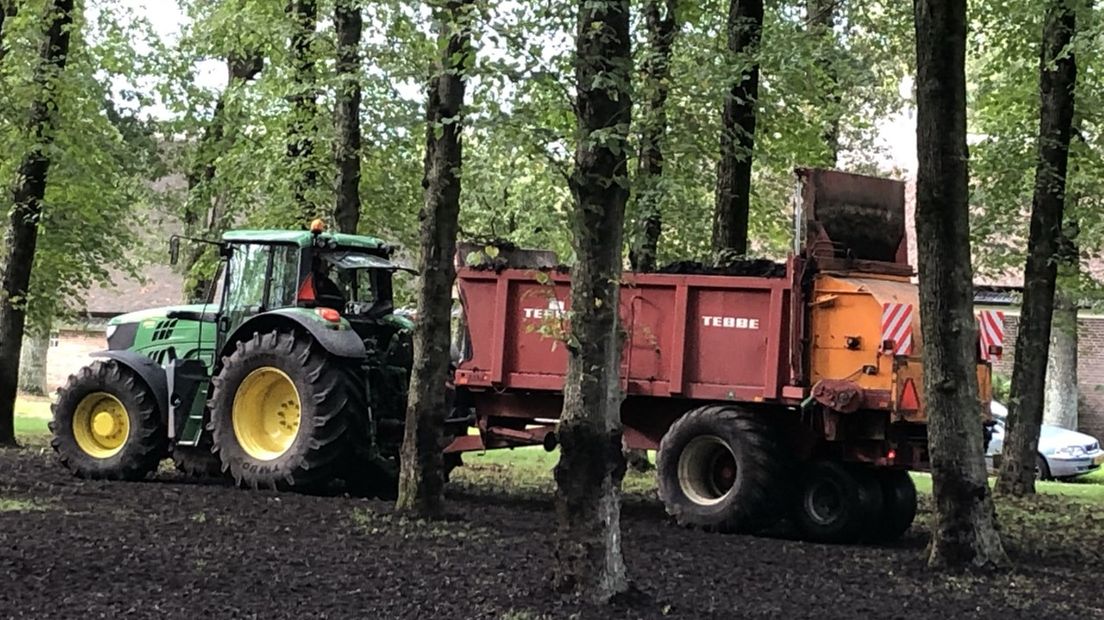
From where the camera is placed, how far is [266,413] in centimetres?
1316

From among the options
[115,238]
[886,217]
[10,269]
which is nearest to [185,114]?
[115,238]

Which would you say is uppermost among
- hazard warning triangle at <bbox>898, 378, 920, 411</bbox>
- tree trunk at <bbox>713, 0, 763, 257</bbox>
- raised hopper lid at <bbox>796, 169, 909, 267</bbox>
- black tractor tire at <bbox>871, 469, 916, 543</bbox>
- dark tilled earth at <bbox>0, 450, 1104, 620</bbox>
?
tree trunk at <bbox>713, 0, 763, 257</bbox>

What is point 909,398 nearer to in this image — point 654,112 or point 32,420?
point 654,112

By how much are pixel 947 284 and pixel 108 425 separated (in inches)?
346

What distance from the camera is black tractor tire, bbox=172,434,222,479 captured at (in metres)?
13.5

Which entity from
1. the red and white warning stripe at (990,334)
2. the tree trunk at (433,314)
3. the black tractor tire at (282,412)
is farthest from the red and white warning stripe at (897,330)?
the black tractor tire at (282,412)

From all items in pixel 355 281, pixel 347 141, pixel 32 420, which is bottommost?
pixel 32 420

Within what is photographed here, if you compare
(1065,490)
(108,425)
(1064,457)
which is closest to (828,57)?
(1065,490)

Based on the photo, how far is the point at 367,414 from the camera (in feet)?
41.6

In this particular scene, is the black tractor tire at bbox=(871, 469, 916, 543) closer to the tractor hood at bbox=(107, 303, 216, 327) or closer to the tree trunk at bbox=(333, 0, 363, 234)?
the tractor hood at bbox=(107, 303, 216, 327)

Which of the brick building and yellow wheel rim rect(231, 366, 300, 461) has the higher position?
the brick building

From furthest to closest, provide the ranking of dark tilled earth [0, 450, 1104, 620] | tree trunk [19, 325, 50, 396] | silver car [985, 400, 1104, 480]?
tree trunk [19, 325, 50, 396], silver car [985, 400, 1104, 480], dark tilled earth [0, 450, 1104, 620]

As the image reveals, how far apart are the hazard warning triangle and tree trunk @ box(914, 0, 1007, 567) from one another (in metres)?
1.11

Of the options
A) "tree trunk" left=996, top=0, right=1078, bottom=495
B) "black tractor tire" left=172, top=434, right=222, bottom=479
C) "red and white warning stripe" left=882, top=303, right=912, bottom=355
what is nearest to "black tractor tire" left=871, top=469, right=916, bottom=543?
"red and white warning stripe" left=882, top=303, right=912, bottom=355
